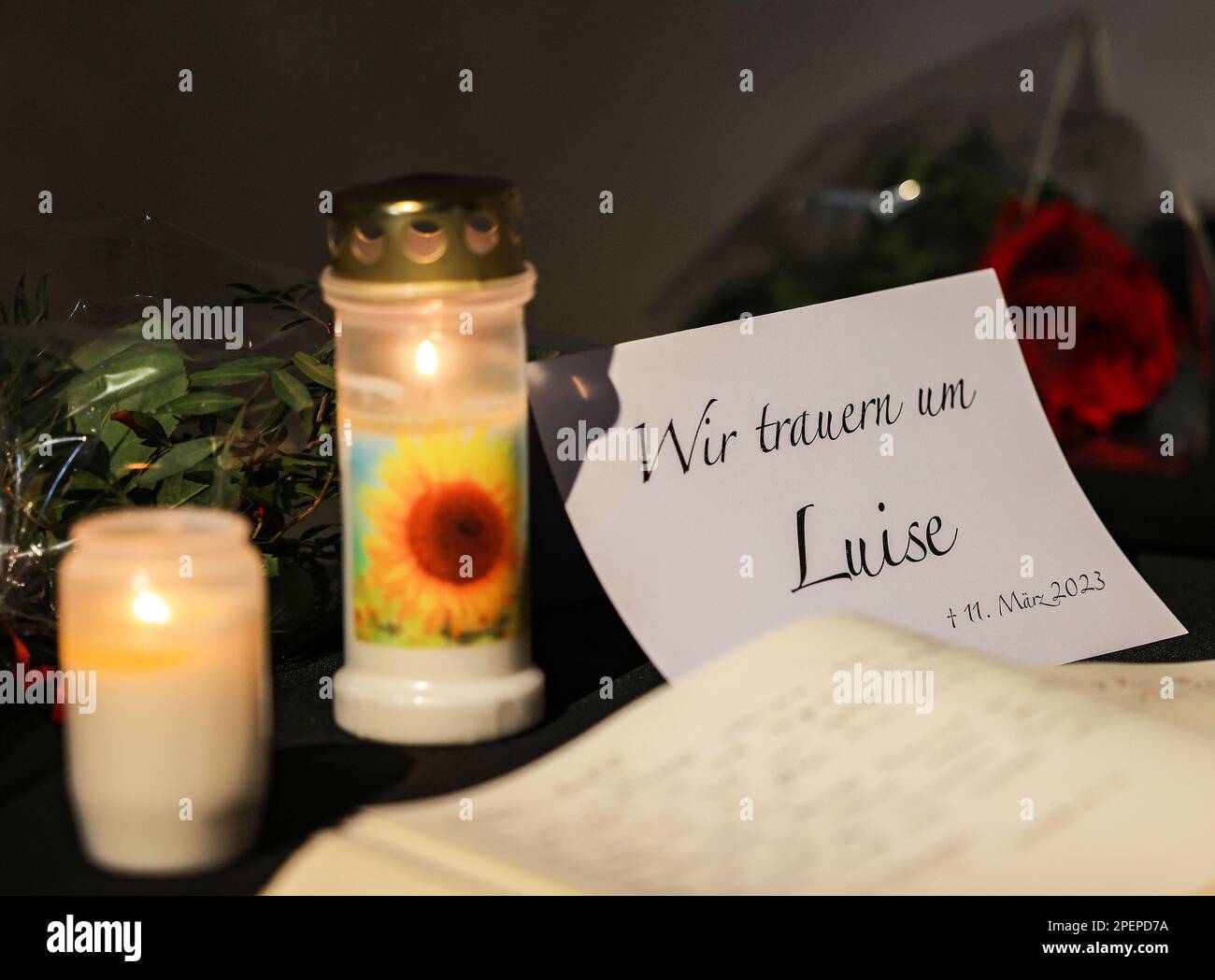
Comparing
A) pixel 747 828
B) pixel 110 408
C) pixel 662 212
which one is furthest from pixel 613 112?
pixel 747 828

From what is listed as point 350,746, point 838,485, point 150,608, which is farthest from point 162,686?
point 838,485

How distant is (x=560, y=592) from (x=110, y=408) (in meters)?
0.24

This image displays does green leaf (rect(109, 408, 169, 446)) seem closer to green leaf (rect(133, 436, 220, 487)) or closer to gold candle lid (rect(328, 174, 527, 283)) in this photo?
green leaf (rect(133, 436, 220, 487))

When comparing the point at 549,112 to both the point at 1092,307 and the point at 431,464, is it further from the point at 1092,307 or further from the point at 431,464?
the point at 431,464

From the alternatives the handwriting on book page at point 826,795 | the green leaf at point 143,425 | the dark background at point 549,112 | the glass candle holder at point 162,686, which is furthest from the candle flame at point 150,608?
the dark background at point 549,112

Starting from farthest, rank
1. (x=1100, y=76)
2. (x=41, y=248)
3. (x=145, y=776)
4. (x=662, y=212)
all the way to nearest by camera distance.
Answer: (x=662, y=212) < (x=1100, y=76) < (x=41, y=248) < (x=145, y=776)

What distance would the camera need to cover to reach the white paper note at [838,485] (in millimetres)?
663

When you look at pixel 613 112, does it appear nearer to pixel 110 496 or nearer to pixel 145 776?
pixel 110 496

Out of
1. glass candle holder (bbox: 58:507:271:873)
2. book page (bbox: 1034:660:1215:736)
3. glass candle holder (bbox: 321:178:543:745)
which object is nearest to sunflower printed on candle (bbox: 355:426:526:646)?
glass candle holder (bbox: 321:178:543:745)

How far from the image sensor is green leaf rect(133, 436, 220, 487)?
629mm

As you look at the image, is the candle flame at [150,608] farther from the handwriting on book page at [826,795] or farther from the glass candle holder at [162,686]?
the handwriting on book page at [826,795]

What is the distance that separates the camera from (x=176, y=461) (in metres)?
0.63

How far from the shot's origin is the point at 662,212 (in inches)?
46.8

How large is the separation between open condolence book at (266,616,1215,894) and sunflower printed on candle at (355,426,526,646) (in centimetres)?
8
